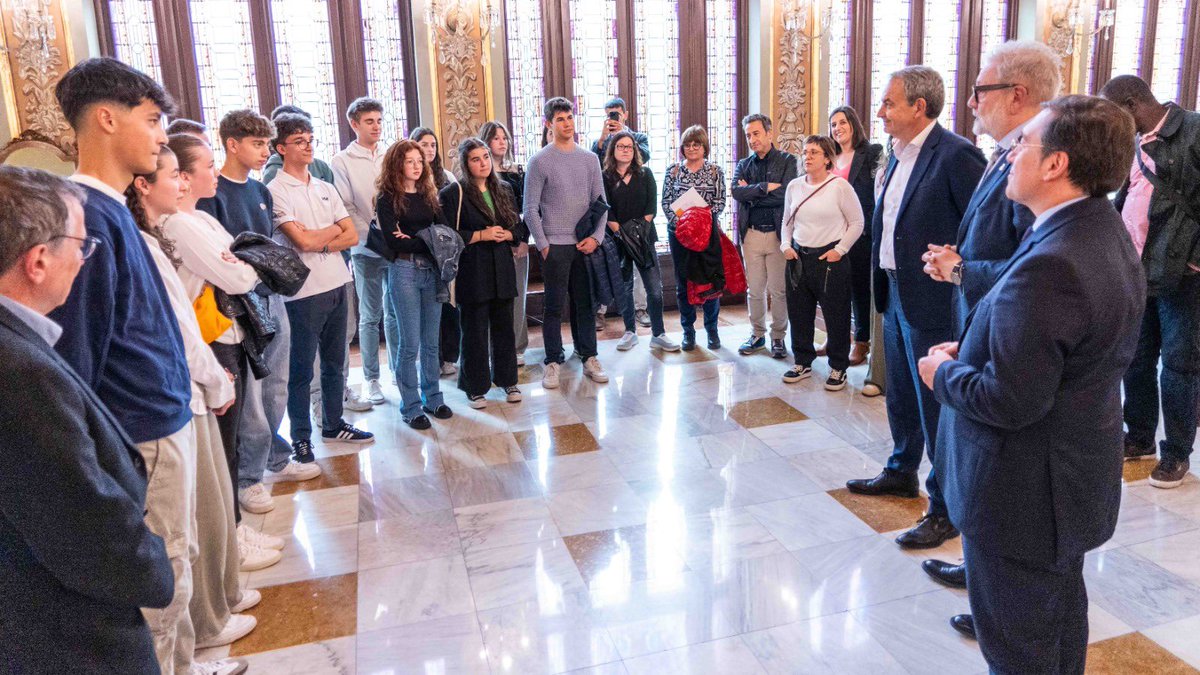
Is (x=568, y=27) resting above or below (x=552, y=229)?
above

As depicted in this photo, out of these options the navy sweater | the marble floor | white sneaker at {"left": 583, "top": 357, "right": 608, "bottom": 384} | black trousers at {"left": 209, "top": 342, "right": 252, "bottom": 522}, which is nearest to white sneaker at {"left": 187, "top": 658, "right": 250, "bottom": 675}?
the marble floor

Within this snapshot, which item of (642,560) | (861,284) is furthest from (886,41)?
(642,560)

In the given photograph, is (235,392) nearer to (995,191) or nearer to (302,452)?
(302,452)

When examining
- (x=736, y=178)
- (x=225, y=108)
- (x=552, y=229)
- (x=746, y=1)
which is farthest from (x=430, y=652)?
(x=746, y=1)

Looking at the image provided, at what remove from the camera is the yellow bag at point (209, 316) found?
108 inches

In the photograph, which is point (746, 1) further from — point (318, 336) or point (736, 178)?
point (318, 336)

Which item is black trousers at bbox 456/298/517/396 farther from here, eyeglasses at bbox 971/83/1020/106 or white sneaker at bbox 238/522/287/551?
eyeglasses at bbox 971/83/1020/106

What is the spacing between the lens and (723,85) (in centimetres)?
733

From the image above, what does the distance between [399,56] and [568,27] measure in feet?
4.41

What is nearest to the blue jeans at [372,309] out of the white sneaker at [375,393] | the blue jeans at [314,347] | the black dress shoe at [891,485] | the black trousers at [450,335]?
the white sneaker at [375,393]

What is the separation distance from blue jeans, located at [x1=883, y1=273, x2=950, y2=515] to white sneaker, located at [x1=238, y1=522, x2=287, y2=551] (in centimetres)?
241

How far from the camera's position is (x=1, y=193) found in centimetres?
135

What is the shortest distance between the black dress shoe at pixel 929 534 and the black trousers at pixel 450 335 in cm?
288

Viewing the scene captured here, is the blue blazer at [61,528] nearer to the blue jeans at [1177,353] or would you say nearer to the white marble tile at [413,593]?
the white marble tile at [413,593]
